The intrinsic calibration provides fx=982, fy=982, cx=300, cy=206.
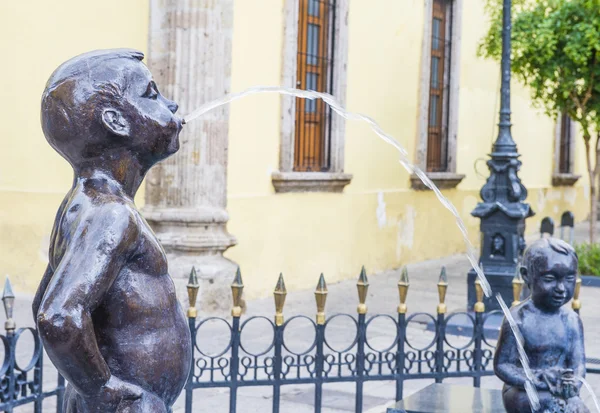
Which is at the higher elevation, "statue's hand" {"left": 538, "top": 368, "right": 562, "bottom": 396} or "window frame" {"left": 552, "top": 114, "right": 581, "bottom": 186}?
"window frame" {"left": 552, "top": 114, "right": 581, "bottom": 186}

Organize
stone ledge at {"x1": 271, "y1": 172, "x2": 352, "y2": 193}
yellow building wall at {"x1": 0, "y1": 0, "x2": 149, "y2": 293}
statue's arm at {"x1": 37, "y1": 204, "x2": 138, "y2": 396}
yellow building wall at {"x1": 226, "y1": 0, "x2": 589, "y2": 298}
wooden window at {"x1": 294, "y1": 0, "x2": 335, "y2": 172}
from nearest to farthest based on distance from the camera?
statue's arm at {"x1": 37, "y1": 204, "x2": 138, "y2": 396} → yellow building wall at {"x1": 0, "y1": 0, "x2": 149, "y2": 293} → yellow building wall at {"x1": 226, "y1": 0, "x2": 589, "y2": 298} → stone ledge at {"x1": 271, "y1": 172, "x2": 352, "y2": 193} → wooden window at {"x1": 294, "y1": 0, "x2": 335, "y2": 172}

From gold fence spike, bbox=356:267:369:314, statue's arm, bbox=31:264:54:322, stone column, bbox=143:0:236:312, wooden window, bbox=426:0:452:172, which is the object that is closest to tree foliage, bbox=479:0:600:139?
wooden window, bbox=426:0:452:172

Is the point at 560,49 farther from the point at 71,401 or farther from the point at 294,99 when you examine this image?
the point at 71,401

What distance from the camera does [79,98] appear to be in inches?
97.0

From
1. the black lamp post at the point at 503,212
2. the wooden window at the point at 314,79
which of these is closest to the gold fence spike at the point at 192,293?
the black lamp post at the point at 503,212

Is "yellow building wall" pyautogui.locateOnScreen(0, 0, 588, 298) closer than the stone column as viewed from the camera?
No

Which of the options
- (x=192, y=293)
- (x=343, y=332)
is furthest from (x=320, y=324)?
(x=343, y=332)

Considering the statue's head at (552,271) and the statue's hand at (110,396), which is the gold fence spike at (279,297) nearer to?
the statue's head at (552,271)

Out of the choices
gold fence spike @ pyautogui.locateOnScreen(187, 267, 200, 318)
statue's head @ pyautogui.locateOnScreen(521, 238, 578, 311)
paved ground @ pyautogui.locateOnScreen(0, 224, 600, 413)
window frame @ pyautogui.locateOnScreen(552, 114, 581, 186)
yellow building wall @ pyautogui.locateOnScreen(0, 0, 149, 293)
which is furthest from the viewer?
window frame @ pyautogui.locateOnScreen(552, 114, 581, 186)

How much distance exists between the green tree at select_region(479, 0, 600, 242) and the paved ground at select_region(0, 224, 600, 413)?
8.64 feet

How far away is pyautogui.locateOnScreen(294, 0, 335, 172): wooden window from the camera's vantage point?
10.9 metres

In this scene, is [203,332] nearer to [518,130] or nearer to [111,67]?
[111,67]

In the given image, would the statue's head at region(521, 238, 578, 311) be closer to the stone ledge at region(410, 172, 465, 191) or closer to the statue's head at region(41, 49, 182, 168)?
the statue's head at region(41, 49, 182, 168)

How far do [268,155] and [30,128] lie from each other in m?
2.44
